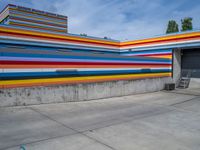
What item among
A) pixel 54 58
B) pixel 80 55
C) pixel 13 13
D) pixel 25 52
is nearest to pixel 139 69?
pixel 80 55

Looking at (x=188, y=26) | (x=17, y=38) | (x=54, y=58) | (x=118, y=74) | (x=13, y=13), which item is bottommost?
(x=118, y=74)

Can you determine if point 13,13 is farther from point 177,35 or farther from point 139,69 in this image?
point 177,35

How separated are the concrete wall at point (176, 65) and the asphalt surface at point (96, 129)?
9.66 m

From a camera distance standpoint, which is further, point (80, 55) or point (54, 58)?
point (80, 55)

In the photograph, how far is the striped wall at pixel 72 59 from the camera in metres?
7.95

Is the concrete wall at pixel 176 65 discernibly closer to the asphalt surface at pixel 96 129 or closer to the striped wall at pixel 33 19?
the asphalt surface at pixel 96 129

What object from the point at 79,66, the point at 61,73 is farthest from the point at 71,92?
the point at 79,66

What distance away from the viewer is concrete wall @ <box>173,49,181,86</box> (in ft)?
55.5

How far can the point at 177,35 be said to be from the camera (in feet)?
53.8

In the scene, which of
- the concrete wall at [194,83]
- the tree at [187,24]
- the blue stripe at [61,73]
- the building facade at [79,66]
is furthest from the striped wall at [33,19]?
the tree at [187,24]

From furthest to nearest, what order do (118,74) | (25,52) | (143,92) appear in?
1. (143,92)
2. (118,74)
3. (25,52)

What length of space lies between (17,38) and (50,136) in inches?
395

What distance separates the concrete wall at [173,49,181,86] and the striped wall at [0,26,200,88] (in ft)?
1.64

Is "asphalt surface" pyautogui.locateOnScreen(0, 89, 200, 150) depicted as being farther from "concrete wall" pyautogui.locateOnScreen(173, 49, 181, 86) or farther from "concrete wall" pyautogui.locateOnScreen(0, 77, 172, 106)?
"concrete wall" pyautogui.locateOnScreen(173, 49, 181, 86)
